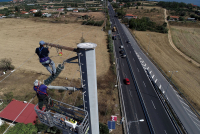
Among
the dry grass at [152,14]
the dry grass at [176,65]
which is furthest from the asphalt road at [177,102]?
the dry grass at [152,14]

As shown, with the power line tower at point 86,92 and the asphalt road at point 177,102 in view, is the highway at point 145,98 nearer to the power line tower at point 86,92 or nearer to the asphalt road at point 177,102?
the asphalt road at point 177,102

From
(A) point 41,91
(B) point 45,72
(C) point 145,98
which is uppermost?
(A) point 41,91

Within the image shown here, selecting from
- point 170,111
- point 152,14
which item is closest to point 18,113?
point 170,111

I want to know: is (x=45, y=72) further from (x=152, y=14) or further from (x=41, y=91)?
(x=152, y=14)

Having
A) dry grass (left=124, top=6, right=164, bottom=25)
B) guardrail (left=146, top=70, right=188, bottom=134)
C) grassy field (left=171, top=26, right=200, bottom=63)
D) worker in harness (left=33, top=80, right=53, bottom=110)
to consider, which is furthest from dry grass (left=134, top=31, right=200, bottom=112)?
dry grass (left=124, top=6, right=164, bottom=25)

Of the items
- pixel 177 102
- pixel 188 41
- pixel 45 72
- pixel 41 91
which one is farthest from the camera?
pixel 188 41

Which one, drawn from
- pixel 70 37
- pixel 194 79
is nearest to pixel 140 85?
pixel 194 79
